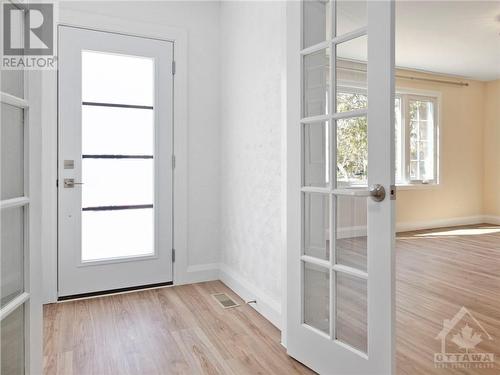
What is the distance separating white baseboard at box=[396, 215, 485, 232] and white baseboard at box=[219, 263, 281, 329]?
138 inches

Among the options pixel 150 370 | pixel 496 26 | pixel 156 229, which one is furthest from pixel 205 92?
pixel 496 26

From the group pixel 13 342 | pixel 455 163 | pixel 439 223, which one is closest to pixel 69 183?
pixel 13 342

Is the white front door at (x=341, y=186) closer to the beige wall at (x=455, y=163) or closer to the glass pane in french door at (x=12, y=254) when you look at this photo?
the glass pane in french door at (x=12, y=254)

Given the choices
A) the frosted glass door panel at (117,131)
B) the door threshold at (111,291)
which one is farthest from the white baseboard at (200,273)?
the frosted glass door panel at (117,131)

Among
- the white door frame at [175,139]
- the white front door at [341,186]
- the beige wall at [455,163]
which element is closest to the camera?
the white front door at [341,186]

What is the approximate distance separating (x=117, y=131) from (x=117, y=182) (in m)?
0.41

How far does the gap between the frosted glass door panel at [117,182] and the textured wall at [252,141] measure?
67 cm

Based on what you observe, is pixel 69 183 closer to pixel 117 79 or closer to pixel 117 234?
pixel 117 234

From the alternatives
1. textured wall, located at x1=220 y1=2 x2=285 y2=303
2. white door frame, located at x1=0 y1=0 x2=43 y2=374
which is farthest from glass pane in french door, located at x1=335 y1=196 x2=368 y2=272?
white door frame, located at x1=0 y1=0 x2=43 y2=374

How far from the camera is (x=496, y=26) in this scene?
159 inches

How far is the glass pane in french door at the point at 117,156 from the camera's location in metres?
2.80

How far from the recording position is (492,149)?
6.41m

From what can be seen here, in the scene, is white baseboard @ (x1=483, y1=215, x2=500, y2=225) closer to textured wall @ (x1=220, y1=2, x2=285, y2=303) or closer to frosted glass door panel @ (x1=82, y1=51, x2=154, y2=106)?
textured wall @ (x1=220, y1=2, x2=285, y2=303)

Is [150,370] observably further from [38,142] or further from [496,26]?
[496,26]
